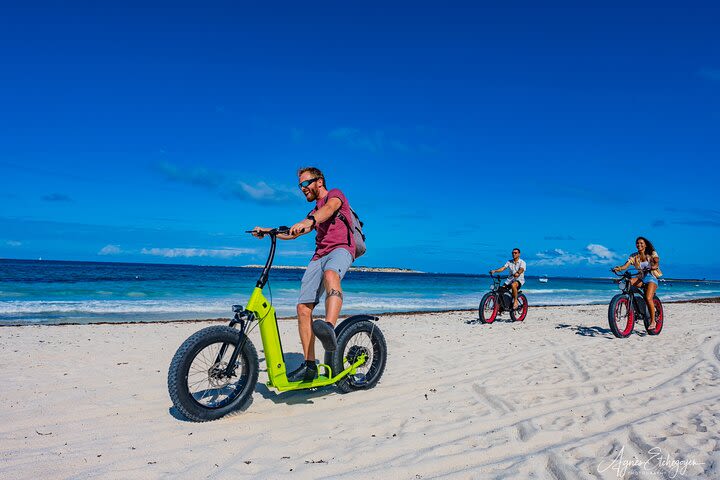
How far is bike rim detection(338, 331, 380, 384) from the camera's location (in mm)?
4750

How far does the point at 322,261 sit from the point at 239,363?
1.21 m

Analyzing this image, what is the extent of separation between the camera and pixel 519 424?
3.68 m

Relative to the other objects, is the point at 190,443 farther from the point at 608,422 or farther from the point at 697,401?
the point at 697,401

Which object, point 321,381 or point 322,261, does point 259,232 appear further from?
point 321,381

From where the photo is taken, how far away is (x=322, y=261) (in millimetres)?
4535

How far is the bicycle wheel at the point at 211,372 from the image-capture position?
3537 mm

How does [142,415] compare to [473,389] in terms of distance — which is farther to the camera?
[473,389]

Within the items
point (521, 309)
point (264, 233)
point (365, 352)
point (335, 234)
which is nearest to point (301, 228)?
point (264, 233)

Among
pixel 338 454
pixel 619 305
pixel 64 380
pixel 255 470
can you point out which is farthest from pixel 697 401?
pixel 64 380

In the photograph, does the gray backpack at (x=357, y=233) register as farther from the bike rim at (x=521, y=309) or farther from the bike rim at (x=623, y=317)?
the bike rim at (x=521, y=309)

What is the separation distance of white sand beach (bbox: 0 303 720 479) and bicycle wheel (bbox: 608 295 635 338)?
1.98m

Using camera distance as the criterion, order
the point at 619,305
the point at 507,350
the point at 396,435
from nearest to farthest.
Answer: the point at 396,435
the point at 507,350
the point at 619,305

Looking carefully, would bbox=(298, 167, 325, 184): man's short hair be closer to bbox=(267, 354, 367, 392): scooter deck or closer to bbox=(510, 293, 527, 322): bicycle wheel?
bbox=(267, 354, 367, 392): scooter deck

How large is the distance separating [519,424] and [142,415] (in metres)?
3.09
